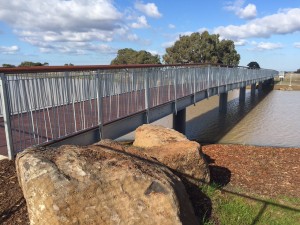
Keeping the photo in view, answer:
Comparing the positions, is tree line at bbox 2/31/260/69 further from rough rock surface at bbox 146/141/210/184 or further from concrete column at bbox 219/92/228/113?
rough rock surface at bbox 146/141/210/184

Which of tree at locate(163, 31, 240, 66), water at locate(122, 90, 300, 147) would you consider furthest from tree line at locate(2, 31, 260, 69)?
water at locate(122, 90, 300, 147)

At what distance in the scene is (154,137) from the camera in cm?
766

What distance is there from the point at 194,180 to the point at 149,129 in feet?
7.21

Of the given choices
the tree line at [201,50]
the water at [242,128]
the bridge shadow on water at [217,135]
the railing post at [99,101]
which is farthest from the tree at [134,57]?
the railing post at [99,101]

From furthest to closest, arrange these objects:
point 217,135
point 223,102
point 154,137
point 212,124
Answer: point 223,102
point 212,124
point 217,135
point 154,137

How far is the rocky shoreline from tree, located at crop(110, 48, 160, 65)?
64.7m

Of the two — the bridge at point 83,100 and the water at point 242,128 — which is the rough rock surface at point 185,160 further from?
the water at point 242,128

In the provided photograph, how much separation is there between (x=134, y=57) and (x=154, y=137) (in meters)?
73.2

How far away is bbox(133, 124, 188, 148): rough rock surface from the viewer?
7569 millimetres

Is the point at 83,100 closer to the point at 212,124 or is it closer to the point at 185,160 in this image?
the point at 185,160

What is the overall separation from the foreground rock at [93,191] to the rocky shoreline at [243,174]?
0.79 metres

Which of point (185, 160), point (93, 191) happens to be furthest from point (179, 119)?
point (93, 191)

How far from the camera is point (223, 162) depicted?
353 inches

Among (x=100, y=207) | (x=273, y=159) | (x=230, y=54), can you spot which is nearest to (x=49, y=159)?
(x=100, y=207)
